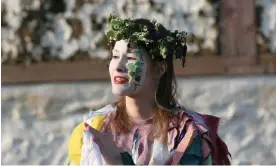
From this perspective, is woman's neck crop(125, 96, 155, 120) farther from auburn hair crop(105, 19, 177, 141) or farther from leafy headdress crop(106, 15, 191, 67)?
leafy headdress crop(106, 15, 191, 67)

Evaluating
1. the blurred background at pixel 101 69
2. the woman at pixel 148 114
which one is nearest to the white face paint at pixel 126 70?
the woman at pixel 148 114

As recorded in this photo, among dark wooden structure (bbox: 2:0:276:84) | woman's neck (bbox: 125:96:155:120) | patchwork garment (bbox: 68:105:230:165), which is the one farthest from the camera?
dark wooden structure (bbox: 2:0:276:84)

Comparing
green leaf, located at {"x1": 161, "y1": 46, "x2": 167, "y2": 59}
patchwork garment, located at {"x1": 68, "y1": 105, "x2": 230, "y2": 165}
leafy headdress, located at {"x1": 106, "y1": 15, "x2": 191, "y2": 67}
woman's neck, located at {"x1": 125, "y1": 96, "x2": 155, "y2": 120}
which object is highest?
leafy headdress, located at {"x1": 106, "y1": 15, "x2": 191, "y2": 67}

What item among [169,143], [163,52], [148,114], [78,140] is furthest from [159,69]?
[78,140]

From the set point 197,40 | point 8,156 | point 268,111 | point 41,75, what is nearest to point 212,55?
point 197,40

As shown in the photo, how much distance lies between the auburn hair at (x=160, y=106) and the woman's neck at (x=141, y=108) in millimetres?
20

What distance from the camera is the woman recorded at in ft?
11.1

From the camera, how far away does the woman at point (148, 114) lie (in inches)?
133

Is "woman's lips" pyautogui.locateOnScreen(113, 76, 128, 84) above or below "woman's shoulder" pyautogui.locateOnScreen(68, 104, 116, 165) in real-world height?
above

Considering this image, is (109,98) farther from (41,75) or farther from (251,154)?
(251,154)

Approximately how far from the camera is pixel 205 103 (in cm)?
570

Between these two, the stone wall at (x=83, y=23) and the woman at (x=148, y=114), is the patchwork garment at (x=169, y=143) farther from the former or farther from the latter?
the stone wall at (x=83, y=23)

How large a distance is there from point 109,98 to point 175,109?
A: 2296 millimetres

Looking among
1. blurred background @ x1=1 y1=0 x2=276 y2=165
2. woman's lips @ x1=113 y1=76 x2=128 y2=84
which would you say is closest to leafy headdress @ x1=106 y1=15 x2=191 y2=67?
woman's lips @ x1=113 y1=76 x2=128 y2=84
